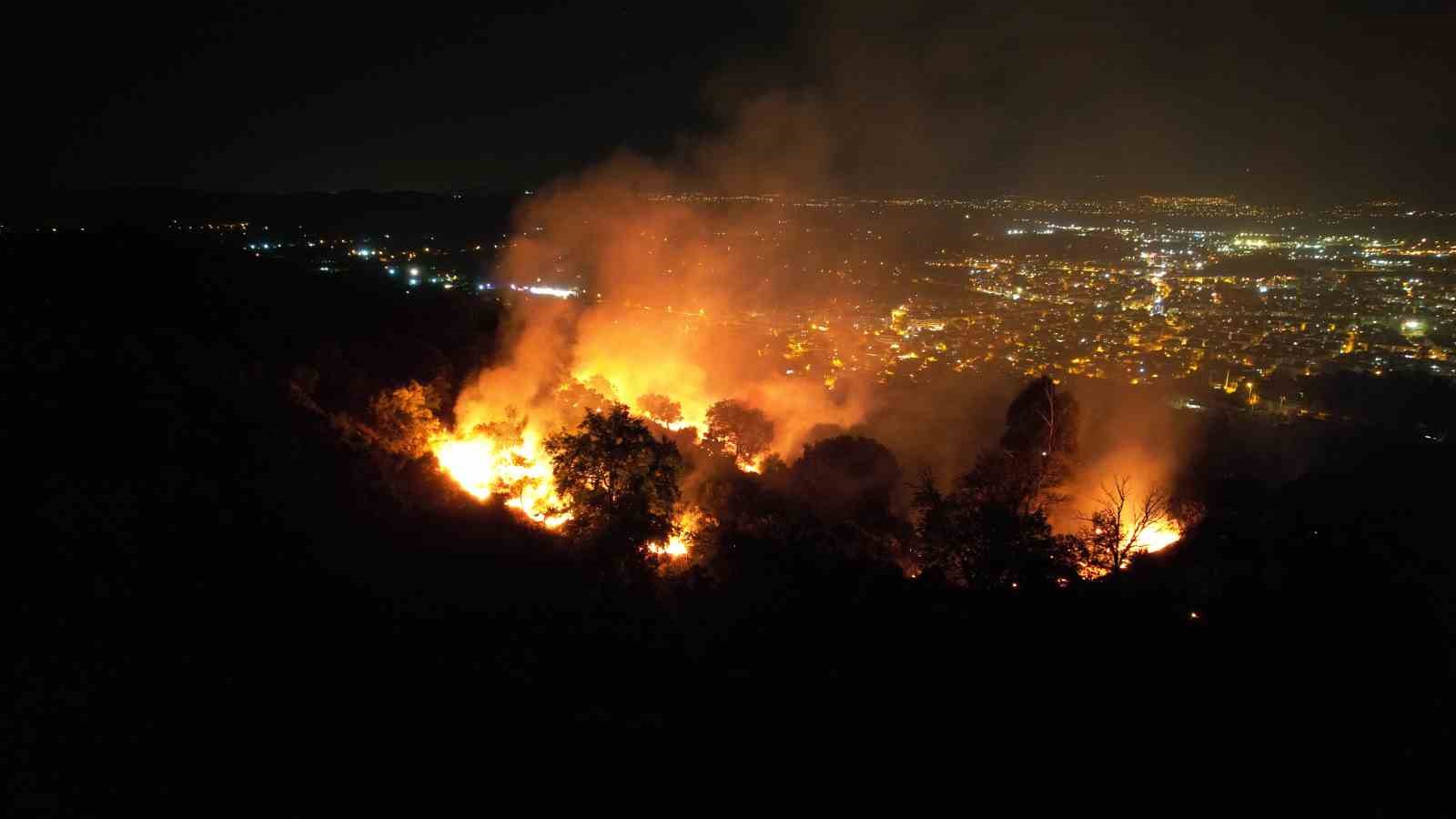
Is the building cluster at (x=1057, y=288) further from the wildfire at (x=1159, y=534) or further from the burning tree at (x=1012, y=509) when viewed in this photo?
the wildfire at (x=1159, y=534)

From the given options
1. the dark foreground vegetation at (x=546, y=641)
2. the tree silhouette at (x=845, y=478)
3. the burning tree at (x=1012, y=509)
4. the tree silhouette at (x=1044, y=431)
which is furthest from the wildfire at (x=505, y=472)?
the tree silhouette at (x=1044, y=431)

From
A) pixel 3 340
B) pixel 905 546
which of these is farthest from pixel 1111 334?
pixel 3 340

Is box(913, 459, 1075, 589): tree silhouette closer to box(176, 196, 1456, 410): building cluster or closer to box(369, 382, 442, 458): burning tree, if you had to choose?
box(369, 382, 442, 458): burning tree

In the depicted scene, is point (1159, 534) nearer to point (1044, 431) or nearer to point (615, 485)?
point (1044, 431)

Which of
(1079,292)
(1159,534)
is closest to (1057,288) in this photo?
(1079,292)

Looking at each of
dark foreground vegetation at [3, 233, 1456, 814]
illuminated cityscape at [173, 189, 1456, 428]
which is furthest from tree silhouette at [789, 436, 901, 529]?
illuminated cityscape at [173, 189, 1456, 428]

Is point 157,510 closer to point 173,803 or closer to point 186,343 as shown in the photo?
point 173,803

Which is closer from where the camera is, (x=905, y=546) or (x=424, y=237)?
(x=905, y=546)
